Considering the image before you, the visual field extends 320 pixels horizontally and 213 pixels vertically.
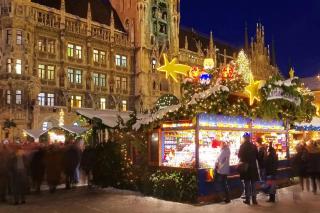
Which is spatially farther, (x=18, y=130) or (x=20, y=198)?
(x=18, y=130)

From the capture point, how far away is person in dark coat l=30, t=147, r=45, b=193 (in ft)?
45.9

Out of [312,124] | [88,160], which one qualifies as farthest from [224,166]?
[312,124]

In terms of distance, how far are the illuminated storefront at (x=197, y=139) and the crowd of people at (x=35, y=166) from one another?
3280 mm

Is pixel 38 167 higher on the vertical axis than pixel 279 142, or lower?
lower

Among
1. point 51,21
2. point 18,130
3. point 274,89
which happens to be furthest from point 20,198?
point 51,21

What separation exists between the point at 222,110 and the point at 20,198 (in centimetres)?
680

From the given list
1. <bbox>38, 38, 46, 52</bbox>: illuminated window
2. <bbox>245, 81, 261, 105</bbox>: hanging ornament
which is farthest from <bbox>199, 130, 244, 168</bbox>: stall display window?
<bbox>38, 38, 46, 52</bbox>: illuminated window

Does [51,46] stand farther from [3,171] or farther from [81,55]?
[3,171]

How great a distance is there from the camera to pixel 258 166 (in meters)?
12.0

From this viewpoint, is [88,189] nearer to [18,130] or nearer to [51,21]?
[18,130]

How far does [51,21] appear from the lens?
4181cm

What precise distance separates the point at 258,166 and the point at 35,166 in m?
7.62

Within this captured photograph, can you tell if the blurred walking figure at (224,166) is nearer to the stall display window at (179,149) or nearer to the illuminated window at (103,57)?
the stall display window at (179,149)

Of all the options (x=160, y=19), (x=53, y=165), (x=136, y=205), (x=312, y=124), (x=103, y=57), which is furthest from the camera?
(x=160, y=19)
